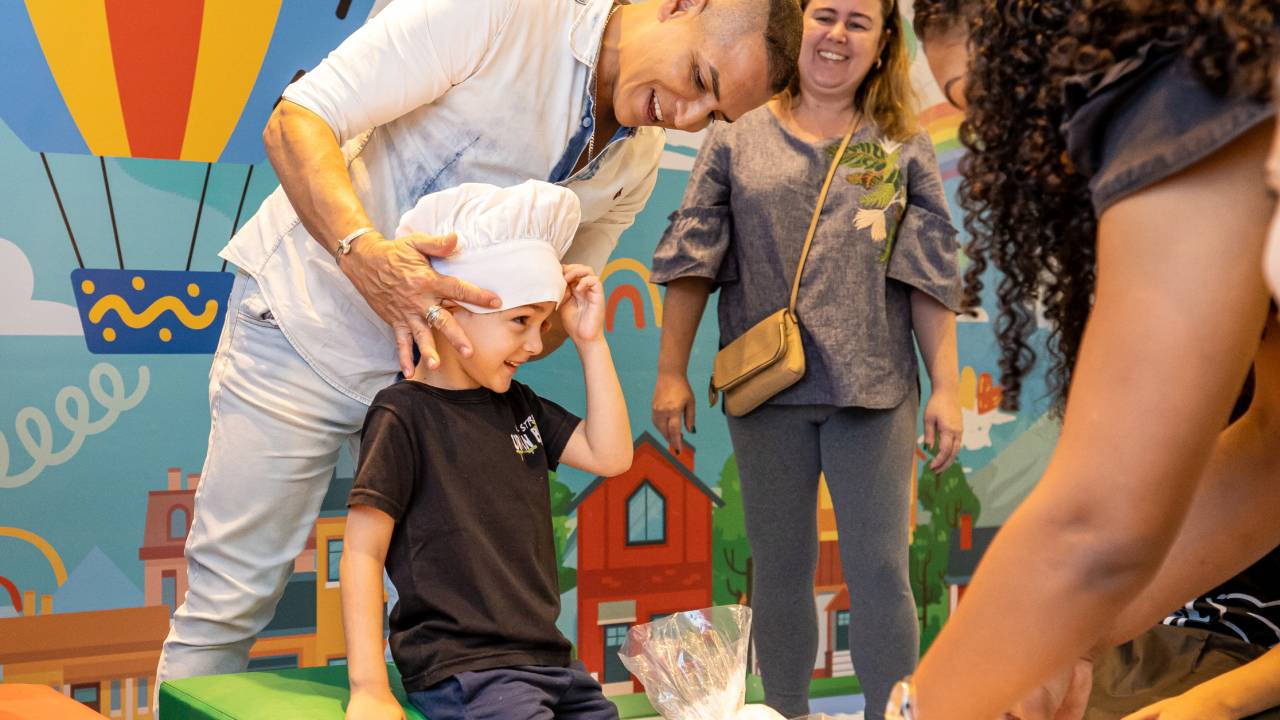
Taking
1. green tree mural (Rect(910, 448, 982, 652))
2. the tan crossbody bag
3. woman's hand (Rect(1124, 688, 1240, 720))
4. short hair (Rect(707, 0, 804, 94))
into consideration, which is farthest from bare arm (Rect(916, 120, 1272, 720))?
green tree mural (Rect(910, 448, 982, 652))

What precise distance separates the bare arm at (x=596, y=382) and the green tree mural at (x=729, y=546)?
167 cm

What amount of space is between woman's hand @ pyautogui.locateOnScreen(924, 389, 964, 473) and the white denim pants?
140cm

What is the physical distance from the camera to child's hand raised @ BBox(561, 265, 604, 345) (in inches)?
81.3

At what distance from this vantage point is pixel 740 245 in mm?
2779

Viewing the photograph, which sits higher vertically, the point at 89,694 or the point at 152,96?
the point at 152,96

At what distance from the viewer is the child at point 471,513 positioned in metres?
1.82

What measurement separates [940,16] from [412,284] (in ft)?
2.83

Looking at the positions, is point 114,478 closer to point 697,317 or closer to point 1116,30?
point 697,317

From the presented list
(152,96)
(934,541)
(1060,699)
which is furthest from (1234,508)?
(934,541)

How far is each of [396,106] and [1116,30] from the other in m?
1.31

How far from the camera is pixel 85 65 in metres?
2.85

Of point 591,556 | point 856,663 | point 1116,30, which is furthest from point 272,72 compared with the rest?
point 1116,30

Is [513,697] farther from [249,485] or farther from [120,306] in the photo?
[120,306]

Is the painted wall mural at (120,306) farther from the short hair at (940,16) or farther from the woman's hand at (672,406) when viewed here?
the short hair at (940,16)
